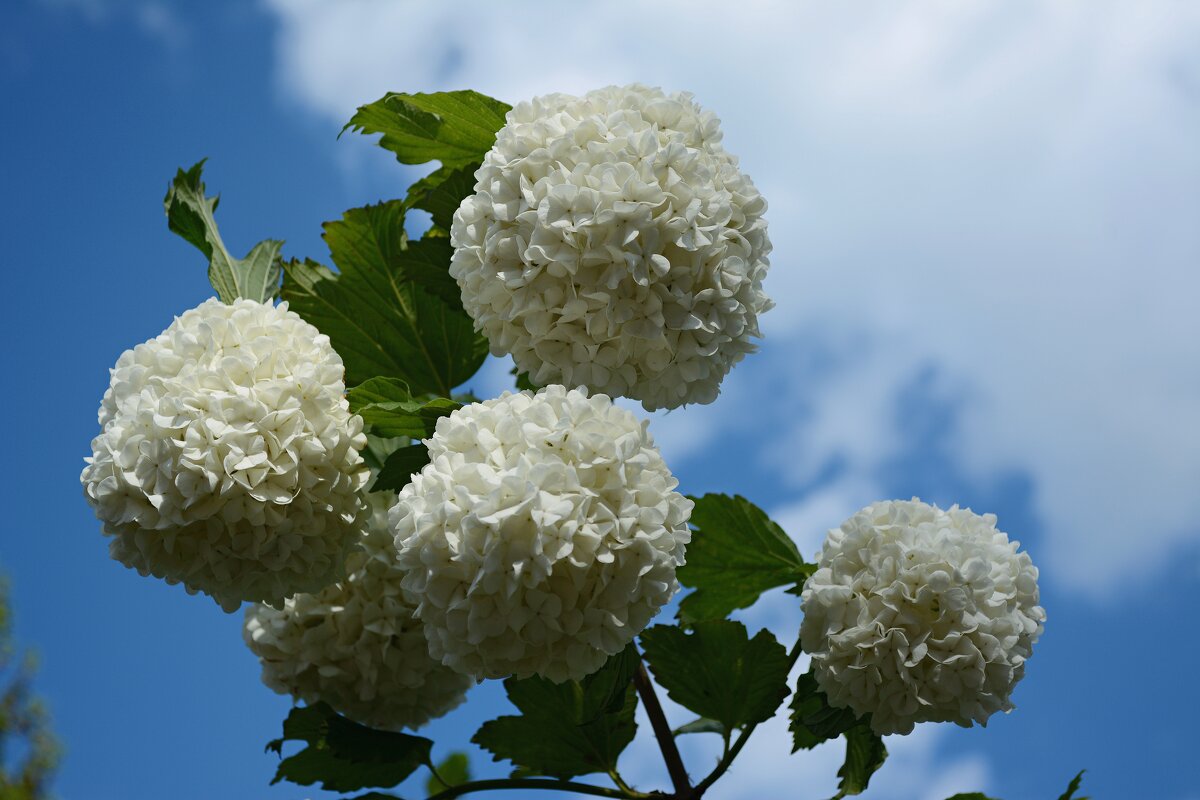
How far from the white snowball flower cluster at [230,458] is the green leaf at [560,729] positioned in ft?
1.33

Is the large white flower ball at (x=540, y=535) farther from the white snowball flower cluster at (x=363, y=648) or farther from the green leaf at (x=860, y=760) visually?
the green leaf at (x=860, y=760)

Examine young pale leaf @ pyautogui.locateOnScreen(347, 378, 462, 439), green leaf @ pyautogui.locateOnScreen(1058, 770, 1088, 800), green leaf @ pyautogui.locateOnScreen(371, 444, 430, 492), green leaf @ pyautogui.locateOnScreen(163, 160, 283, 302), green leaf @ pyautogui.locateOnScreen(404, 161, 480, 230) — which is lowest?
green leaf @ pyautogui.locateOnScreen(1058, 770, 1088, 800)

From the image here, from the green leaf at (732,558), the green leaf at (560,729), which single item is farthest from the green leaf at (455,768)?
the green leaf at (732,558)

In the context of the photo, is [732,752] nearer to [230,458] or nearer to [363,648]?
[363,648]

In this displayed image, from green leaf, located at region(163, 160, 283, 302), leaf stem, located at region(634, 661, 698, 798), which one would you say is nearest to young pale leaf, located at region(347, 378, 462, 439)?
green leaf, located at region(163, 160, 283, 302)

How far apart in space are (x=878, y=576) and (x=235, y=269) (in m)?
1.18

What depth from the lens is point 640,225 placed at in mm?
1394

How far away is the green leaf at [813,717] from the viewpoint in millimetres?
1613

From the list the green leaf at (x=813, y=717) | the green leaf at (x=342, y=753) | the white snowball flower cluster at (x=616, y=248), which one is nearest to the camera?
the white snowball flower cluster at (x=616, y=248)

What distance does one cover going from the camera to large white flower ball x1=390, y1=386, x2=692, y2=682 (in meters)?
1.22

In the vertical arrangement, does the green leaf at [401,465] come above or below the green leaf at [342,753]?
above

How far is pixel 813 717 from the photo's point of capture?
1631mm

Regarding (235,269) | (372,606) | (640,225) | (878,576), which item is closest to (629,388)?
(640,225)

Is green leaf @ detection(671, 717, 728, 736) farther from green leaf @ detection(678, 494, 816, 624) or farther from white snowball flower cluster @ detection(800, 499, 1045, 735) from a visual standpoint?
white snowball flower cluster @ detection(800, 499, 1045, 735)
